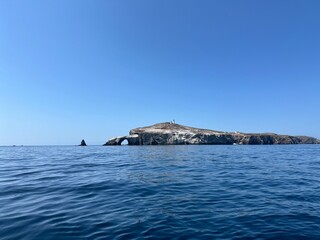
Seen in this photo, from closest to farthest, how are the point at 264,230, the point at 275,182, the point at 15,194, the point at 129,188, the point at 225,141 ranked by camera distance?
the point at 264,230, the point at 15,194, the point at 129,188, the point at 275,182, the point at 225,141

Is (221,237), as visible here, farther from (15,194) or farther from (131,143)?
(131,143)

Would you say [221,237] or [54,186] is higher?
[54,186]

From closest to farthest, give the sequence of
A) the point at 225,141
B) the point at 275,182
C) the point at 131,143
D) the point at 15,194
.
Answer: the point at 15,194 < the point at 275,182 < the point at 131,143 < the point at 225,141

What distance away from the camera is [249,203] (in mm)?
9750

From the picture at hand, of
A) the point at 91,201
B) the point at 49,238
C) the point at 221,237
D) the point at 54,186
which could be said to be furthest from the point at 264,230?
the point at 54,186

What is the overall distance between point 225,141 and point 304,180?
121 metres

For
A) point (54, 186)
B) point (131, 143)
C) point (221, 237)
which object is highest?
point (131, 143)

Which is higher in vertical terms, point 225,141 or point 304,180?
point 225,141

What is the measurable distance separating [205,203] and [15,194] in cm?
969

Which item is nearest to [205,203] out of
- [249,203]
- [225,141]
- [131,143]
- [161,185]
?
[249,203]

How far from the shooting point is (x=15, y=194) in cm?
1163

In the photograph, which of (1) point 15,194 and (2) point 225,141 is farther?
(2) point 225,141

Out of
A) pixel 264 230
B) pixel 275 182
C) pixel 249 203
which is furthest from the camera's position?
pixel 275 182

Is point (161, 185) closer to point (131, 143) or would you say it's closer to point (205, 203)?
point (205, 203)
